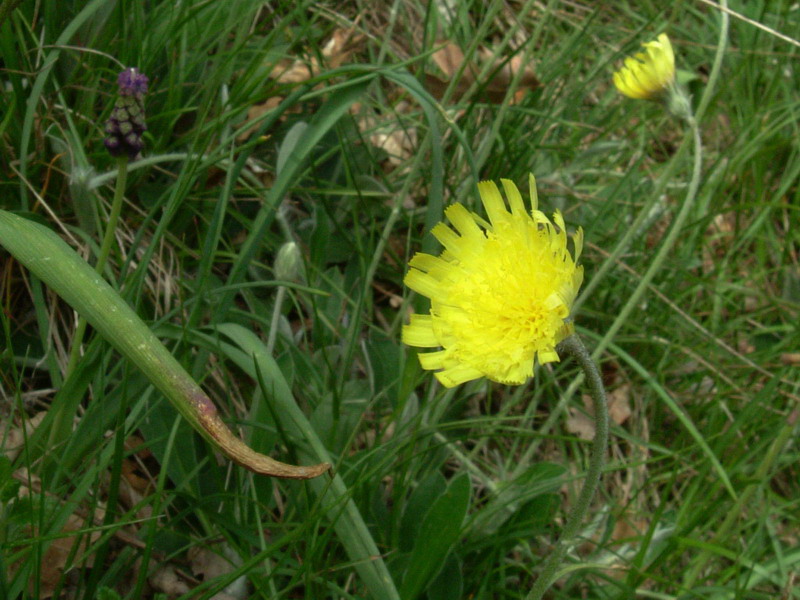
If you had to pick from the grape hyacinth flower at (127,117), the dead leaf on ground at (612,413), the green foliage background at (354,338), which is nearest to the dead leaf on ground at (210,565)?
the green foliage background at (354,338)

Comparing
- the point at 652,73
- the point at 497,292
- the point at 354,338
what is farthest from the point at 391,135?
the point at 497,292

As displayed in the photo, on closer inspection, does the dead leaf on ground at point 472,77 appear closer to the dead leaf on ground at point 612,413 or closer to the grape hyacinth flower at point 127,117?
the dead leaf on ground at point 612,413

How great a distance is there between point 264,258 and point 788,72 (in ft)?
6.81

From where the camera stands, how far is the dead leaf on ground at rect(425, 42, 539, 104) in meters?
2.34

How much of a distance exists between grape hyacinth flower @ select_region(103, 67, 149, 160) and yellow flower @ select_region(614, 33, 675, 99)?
39.4 inches

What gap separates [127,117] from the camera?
1.40 m

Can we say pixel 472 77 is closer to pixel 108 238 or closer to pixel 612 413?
pixel 612 413

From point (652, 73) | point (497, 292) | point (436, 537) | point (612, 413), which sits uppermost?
point (652, 73)

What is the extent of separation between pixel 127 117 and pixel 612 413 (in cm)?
145

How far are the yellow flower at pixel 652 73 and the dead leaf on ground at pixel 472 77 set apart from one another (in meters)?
0.42

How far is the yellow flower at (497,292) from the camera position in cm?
117

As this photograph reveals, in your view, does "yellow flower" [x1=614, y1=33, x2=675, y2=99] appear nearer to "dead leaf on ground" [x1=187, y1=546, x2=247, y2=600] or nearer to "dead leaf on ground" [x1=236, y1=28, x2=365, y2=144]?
"dead leaf on ground" [x1=236, y1=28, x2=365, y2=144]

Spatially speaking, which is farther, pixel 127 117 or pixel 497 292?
pixel 127 117

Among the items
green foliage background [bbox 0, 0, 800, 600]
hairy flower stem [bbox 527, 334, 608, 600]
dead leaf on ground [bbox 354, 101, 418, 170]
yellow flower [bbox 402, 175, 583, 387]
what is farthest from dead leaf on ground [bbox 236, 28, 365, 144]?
hairy flower stem [bbox 527, 334, 608, 600]
